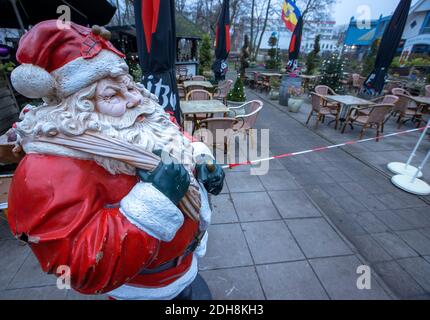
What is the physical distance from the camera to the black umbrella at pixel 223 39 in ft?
27.4

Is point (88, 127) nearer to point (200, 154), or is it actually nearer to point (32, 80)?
point (32, 80)

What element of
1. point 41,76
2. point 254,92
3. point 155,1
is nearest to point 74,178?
point 41,76

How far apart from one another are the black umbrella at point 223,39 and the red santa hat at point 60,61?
8.69m

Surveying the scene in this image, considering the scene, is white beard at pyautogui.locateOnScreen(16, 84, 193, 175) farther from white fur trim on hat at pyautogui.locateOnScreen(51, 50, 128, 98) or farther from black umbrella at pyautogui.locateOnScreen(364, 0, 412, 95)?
black umbrella at pyautogui.locateOnScreen(364, 0, 412, 95)

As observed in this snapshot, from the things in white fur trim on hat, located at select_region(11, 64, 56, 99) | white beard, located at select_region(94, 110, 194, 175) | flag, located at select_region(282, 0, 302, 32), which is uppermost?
flag, located at select_region(282, 0, 302, 32)

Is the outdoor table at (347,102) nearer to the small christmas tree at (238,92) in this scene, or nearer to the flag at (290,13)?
the small christmas tree at (238,92)

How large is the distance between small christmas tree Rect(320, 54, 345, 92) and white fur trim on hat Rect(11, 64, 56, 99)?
10.7 meters

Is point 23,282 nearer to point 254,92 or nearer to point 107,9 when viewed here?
point 107,9

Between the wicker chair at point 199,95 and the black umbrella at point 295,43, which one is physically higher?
the black umbrella at point 295,43

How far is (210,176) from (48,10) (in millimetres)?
6469

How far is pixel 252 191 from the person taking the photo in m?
3.69

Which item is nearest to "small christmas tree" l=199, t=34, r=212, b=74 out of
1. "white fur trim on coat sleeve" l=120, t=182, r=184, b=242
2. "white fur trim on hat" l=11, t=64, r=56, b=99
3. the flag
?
the flag

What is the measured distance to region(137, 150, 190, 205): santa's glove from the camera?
0.97 metres

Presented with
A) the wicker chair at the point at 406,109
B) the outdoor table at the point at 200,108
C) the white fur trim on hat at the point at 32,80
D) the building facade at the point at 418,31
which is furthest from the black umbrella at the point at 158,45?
the building facade at the point at 418,31
